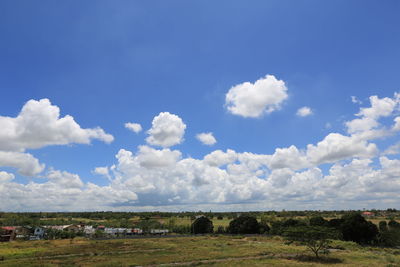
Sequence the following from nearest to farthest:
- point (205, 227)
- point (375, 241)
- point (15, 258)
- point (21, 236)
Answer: point (15, 258), point (375, 241), point (21, 236), point (205, 227)

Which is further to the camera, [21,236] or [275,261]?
[21,236]

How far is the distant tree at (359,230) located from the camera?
256 feet

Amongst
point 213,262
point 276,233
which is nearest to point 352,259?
point 213,262

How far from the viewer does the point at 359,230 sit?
78.3 metres

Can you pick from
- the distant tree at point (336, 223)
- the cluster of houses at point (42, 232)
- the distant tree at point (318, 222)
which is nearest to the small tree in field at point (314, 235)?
the distant tree at point (336, 223)

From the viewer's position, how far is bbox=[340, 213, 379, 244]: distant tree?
78.0 m

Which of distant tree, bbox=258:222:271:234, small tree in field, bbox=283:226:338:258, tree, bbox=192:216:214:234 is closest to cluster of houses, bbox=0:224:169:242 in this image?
tree, bbox=192:216:214:234

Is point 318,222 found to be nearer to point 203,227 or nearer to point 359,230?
point 359,230

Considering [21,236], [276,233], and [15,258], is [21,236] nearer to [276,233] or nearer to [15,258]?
[15,258]

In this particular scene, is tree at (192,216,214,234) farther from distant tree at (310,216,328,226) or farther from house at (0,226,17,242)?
house at (0,226,17,242)

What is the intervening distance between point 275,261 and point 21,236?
9108cm

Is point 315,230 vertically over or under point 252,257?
over

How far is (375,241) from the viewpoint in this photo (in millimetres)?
79438

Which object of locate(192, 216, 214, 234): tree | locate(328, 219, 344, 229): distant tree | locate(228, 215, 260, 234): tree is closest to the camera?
locate(328, 219, 344, 229): distant tree
